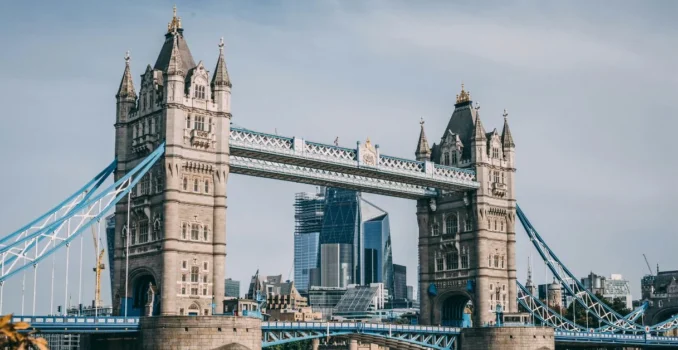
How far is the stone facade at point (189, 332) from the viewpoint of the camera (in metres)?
76.2

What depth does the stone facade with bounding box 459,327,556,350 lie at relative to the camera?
101062mm

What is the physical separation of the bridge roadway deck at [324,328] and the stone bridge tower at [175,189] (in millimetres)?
4823

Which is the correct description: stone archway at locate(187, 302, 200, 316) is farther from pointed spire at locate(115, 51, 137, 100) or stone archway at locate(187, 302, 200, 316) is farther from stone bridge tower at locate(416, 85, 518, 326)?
stone bridge tower at locate(416, 85, 518, 326)

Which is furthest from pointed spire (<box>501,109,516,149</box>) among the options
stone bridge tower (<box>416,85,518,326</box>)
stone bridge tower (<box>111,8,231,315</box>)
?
stone bridge tower (<box>111,8,231,315</box>)

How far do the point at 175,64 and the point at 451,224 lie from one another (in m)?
40.8

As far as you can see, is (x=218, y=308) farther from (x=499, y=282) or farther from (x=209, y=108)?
(x=499, y=282)

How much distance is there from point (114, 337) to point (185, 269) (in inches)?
327

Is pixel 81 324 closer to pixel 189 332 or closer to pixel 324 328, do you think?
pixel 189 332

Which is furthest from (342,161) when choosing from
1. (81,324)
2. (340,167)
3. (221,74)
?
(81,324)

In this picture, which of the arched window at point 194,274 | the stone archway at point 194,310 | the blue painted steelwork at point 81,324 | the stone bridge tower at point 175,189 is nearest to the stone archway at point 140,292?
the stone bridge tower at point 175,189

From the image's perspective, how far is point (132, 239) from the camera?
85.5 metres

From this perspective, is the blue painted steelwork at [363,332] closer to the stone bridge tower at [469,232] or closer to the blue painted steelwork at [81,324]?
the stone bridge tower at [469,232]

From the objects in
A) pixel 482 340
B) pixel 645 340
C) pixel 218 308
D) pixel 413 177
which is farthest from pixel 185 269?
pixel 645 340

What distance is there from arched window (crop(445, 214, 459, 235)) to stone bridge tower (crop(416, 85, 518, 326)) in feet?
0.37
